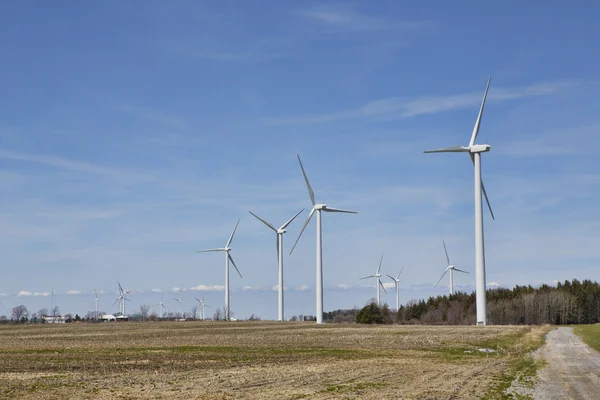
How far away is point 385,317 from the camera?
→ 6186 inches

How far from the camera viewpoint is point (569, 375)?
35281 millimetres

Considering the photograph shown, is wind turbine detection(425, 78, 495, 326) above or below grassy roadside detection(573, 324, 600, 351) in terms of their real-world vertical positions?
above

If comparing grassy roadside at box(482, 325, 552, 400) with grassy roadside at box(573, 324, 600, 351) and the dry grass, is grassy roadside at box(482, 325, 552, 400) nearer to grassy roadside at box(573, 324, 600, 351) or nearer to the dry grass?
the dry grass

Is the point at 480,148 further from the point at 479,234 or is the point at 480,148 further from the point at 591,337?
the point at 591,337

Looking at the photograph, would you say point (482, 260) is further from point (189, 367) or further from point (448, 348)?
point (189, 367)

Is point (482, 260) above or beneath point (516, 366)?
above

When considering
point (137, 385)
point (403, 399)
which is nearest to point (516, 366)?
point (403, 399)

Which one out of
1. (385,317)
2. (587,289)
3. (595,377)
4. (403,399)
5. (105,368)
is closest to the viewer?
(403,399)

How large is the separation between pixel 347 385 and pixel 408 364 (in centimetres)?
1258

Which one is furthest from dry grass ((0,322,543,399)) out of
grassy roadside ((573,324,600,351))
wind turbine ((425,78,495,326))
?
wind turbine ((425,78,495,326))

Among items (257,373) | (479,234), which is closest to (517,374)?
(257,373)

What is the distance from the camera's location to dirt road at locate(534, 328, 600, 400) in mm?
27842

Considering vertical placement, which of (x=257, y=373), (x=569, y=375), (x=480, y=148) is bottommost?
(x=569, y=375)

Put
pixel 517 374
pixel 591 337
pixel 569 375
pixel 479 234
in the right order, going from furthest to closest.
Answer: pixel 479 234 → pixel 591 337 → pixel 517 374 → pixel 569 375
